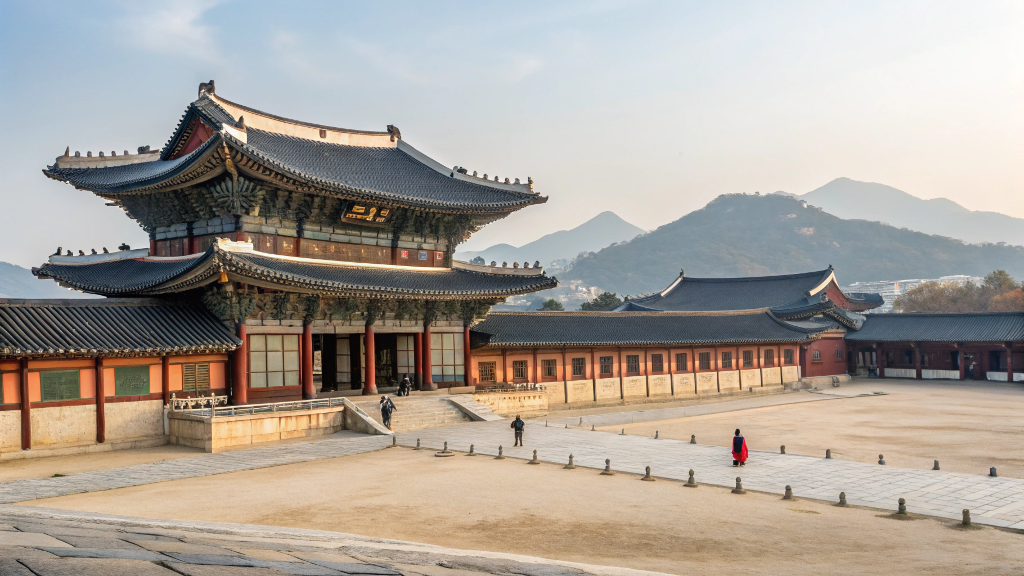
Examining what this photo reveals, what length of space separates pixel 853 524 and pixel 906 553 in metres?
2.40

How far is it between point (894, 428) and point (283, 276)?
2777 cm

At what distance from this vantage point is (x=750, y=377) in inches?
2064

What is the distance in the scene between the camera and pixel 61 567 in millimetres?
7699

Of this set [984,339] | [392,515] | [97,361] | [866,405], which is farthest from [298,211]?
[984,339]

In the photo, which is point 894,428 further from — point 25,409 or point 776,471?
point 25,409

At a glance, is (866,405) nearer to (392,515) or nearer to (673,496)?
(673,496)

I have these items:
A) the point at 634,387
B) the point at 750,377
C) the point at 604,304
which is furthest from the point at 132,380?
the point at 604,304

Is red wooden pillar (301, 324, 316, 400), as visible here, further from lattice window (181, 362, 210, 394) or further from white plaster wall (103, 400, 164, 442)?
white plaster wall (103, 400, 164, 442)

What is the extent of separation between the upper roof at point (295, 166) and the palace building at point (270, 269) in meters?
0.10

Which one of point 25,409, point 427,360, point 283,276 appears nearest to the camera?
point 25,409

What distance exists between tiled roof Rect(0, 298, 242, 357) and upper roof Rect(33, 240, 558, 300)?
1.48 metres

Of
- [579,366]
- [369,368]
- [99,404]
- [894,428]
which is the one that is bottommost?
[894,428]

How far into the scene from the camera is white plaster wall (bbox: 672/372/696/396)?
157 feet

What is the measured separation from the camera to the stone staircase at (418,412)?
31.1 metres
